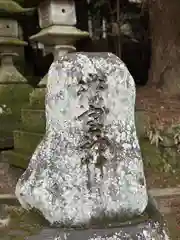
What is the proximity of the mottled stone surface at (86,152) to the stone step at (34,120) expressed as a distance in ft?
8.89

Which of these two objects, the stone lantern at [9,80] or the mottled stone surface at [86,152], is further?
the stone lantern at [9,80]

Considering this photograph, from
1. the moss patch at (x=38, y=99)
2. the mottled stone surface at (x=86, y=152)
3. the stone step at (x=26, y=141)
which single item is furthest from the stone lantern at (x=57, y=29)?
the mottled stone surface at (x=86, y=152)

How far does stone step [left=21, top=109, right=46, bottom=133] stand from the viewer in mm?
4790

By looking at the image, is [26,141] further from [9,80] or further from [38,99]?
[9,80]

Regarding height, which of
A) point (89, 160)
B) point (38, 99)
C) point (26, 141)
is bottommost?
point (26, 141)

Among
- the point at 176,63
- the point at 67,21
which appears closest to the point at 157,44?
the point at 176,63

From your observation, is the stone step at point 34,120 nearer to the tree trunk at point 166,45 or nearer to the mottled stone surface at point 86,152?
the tree trunk at point 166,45

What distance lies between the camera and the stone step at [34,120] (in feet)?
15.7

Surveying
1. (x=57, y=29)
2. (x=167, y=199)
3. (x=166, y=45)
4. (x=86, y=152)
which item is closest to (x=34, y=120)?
(x=57, y=29)

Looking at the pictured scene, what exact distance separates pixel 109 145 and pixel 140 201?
308mm

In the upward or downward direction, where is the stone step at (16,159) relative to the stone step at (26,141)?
downward

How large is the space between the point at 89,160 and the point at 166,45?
14.6 feet

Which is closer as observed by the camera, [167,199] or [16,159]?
[167,199]

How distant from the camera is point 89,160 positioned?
2.03 metres
